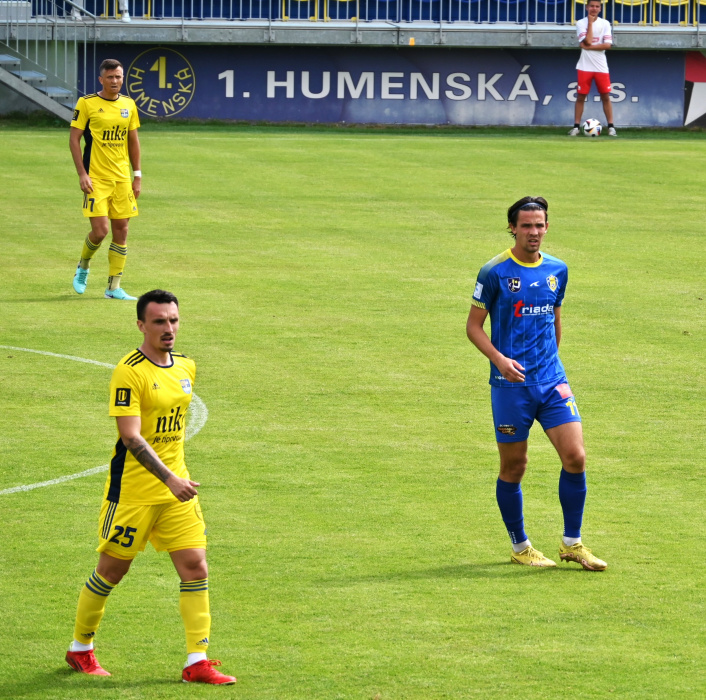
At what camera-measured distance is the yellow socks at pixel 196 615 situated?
6434 millimetres

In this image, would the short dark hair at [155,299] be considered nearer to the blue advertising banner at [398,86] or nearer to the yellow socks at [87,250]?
the yellow socks at [87,250]

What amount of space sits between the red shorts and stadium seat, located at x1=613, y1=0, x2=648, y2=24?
15.6ft

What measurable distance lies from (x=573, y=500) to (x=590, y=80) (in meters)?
23.1

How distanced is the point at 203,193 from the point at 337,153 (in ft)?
15.7

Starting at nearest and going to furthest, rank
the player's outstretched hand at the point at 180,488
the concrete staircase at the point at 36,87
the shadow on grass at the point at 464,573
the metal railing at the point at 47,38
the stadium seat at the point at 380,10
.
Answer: the player's outstretched hand at the point at 180,488, the shadow on grass at the point at 464,573, the concrete staircase at the point at 36,87, the metal railing at the point at 47,38, the stadium seat at the point at 380,10

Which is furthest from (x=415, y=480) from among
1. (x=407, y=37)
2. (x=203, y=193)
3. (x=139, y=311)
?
(x=407, y=37)

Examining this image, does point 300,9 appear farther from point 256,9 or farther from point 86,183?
point 86,183

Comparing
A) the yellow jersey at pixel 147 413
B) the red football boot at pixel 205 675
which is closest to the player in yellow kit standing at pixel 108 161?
the yellow jersey at pixel 147 413

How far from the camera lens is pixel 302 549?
28.0 feet

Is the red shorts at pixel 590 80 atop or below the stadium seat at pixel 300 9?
below

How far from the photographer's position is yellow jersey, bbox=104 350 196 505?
6.43 metres

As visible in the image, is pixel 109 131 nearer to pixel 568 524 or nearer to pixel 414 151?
pixel 568 524

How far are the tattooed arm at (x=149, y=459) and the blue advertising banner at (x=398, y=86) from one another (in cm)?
2733

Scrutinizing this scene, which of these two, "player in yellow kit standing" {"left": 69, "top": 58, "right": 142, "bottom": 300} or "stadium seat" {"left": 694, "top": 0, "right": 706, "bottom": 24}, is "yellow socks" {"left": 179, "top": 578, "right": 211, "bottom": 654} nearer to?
"player in yellow kit standing" {"left": 69, "top": 58, "right": 142, "bottom": 300}
